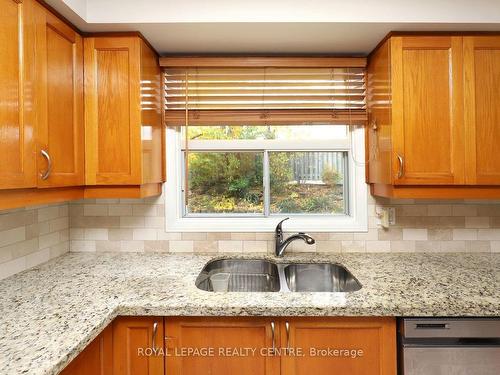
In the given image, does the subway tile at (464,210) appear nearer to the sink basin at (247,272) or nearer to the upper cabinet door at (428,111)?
the upper cabinet door at (428,111)

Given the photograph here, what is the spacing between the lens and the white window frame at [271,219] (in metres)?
2.04

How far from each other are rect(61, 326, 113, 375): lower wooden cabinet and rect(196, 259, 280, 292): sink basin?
0.65m

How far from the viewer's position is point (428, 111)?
5.35 feet

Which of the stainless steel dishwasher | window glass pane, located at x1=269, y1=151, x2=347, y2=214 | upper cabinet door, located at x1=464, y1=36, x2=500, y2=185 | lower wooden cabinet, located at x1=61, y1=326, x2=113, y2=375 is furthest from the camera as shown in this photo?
window glass pane, located at x1=269, y1=151, x2=347, y2=214

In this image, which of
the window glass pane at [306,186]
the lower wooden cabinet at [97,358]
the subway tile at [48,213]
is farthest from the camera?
the window glass pane at [306,186]

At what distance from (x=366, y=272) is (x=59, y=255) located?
5.77ft

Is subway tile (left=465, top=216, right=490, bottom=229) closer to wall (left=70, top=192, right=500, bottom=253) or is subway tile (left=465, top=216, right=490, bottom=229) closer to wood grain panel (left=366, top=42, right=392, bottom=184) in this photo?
wall (left=70, top=192, right=500, bottom=253)

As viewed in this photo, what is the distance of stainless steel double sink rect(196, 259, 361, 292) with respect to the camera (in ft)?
5.93

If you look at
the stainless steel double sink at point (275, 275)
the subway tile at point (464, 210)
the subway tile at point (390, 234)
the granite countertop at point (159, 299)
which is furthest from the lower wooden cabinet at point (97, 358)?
the subway tile at point (464, 210)

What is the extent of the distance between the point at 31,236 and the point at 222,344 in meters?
1.19

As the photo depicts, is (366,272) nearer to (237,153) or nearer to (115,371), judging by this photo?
(237,153)

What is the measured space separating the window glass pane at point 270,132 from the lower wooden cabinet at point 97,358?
4.09ft

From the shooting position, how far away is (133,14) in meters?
1.58

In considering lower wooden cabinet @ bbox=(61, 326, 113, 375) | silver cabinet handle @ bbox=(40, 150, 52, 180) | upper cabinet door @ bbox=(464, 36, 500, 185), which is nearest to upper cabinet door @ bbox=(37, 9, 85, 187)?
silver cabinet handle @ bbox=(40, 150, 52, 180)
